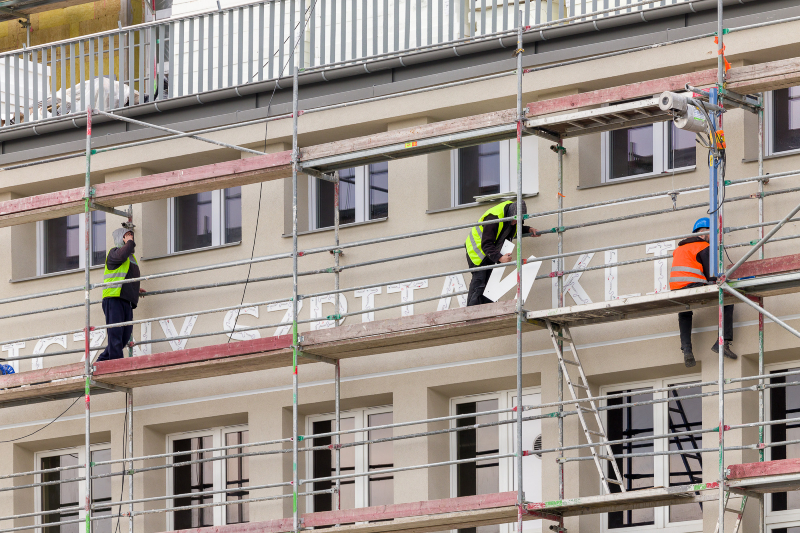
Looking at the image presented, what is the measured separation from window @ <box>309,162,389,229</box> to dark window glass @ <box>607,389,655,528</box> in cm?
360

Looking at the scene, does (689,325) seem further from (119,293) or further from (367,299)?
(119,293)

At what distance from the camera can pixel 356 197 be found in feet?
70.6

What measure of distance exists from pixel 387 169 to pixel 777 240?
513 cm

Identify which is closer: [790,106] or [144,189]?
[790,106]

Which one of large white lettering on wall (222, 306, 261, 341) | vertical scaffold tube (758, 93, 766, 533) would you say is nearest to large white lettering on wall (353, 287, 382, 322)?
large white lettering on wall (222, 306, 261, 341)

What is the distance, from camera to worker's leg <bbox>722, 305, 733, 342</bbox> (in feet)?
59.7

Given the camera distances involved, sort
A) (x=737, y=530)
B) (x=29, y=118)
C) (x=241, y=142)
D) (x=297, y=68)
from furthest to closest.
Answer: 1. (x=29, y=118)
2. (x=241, y=142)
3. (x=297, y=68)
4. (x=737, y=530)

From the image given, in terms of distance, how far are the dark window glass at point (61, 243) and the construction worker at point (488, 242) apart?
614 centimetres

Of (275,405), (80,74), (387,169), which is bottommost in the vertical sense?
(275,405)

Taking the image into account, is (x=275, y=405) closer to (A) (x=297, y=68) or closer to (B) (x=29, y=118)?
(A) (x=297, y=68)

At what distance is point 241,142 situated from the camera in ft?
71.9

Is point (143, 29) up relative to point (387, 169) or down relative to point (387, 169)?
up

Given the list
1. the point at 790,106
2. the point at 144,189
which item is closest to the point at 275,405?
the point at 144,189

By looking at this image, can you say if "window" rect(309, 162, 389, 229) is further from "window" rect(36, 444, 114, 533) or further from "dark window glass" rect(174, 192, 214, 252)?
"window" rect(36, 444, 114, 533)
